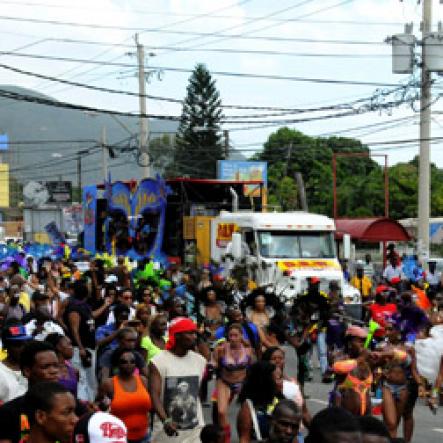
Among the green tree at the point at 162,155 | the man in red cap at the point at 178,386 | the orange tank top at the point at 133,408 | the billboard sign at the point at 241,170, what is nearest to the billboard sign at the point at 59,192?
the green tree at the point at 162,155

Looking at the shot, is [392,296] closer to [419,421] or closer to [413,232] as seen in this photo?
[419,421]

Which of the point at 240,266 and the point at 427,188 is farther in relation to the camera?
the point at 427,188

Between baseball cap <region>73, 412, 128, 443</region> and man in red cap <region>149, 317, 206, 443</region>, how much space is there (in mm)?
2935

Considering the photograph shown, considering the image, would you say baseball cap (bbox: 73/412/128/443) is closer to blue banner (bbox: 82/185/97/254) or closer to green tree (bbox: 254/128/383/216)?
blue banner (bbox: 82/185/97/254)

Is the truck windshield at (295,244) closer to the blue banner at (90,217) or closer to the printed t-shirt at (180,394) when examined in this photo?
the blue banner at (90,217)

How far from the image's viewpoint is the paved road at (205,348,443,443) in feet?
35.9

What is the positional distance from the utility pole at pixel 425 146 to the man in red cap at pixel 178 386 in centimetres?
2050

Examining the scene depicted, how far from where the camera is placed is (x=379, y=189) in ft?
223

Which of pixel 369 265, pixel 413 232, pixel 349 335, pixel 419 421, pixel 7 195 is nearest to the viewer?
pixel 349 335

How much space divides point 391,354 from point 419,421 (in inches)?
128

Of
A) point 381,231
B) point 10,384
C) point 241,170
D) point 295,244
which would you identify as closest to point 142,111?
point 381,231

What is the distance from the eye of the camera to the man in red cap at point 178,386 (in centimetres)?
746

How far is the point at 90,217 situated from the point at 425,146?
12.3 m

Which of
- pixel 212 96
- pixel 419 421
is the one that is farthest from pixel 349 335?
pixel 212 96
